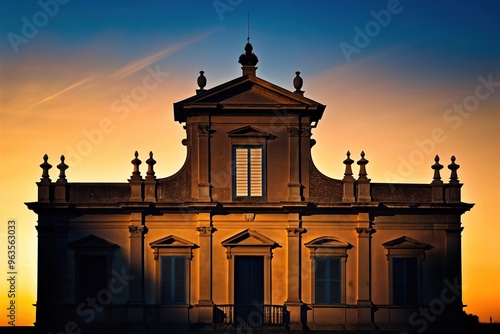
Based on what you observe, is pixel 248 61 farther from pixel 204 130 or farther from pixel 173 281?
pixel 173 281

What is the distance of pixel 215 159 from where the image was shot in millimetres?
39531

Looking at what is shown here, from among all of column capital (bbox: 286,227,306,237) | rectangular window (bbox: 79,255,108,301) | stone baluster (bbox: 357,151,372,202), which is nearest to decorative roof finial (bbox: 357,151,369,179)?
stone baluster (bbox: 357,151,372,202)

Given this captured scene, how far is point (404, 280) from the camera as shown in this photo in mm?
39375

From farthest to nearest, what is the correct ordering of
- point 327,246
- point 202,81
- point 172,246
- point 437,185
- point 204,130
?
point 202,81, point 437,185, point 204,130, point 327,246, point 172,246

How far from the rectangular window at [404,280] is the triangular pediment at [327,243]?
6.35 feet

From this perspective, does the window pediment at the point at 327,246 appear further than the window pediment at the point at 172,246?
Yes

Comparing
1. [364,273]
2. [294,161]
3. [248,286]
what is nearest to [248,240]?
[248,286]

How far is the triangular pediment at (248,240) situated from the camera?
3906 cm

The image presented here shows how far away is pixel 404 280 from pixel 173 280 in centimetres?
830

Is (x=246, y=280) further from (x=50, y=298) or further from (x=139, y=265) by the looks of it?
(x=50, y=298)

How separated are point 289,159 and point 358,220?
332 centimetres

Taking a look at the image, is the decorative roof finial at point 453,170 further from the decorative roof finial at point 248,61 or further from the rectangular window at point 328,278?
the decorative roof finial at point 248,61

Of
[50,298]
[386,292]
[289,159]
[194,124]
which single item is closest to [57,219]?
[50,298]

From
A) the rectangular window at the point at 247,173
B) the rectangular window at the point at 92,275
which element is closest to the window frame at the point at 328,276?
the rectangular window at the point at 247,173
